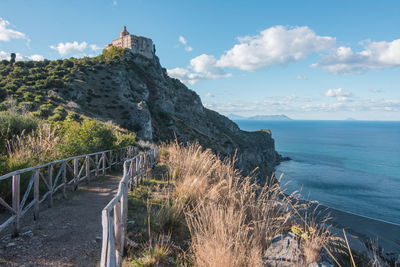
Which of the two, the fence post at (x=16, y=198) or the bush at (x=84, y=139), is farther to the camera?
A: the bush at (x=84, y=139)

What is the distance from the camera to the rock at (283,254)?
3.13 metres

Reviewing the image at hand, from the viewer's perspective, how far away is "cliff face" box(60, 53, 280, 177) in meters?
36.6

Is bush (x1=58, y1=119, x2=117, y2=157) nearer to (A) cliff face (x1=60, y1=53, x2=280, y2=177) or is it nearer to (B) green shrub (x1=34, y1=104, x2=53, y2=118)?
(B) green shrub (x1=34, y1=104, x2=53, y2=118)

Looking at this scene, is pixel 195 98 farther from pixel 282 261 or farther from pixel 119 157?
pixel 282 261

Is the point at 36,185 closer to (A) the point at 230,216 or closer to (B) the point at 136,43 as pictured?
(A) the point at 230,216

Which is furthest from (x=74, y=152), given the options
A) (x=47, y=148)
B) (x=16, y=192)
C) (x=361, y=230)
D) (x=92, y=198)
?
(x=361, y=230)

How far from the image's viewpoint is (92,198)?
20.5ft

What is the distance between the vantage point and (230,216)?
3131 mm

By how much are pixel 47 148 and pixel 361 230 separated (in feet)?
113

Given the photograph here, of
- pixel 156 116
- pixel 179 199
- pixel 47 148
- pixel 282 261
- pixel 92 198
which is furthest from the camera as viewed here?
pixel 156 116

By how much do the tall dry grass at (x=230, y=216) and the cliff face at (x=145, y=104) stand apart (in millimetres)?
28698

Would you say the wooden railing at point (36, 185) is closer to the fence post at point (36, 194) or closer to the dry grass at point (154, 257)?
the fence post at point (36, 194)

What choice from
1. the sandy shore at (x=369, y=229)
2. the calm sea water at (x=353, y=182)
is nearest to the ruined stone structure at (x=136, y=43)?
the calm sea water at (x=353, y=182)

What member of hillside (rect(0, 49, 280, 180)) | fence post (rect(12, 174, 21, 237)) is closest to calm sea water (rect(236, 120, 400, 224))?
hillside (rect(0, 49, 280, 180))
